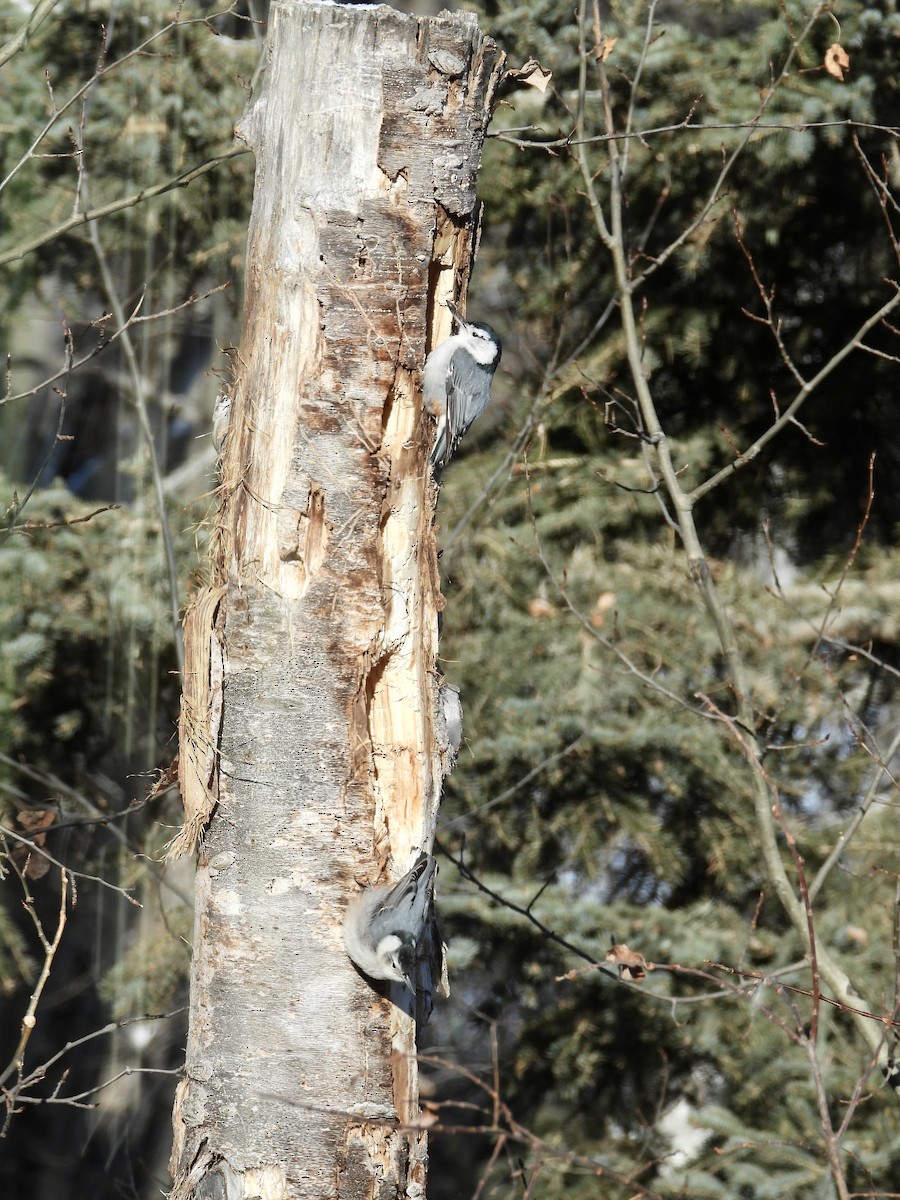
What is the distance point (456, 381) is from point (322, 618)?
0.44m

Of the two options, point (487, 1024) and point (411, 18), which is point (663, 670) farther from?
point (411, 18)

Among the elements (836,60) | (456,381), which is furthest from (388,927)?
(836,60)

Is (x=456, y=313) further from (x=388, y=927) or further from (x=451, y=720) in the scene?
(x=388, y=927)

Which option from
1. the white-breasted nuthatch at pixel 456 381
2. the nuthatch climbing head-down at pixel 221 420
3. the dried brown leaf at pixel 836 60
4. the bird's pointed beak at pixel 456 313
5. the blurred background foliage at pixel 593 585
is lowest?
the blurred background foliage at pixel 593 585

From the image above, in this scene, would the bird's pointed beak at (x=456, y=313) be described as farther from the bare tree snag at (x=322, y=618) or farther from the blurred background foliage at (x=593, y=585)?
the blurred background foliage at (x=593, y=585)

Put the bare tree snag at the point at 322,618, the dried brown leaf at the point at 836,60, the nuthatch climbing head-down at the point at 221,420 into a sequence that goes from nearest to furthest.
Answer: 1. the bare tree snag at the point at 322,618
2. the nuthatch climbing head-down at the point at 221,420
3. the dried brown leaf at the point at 836,60

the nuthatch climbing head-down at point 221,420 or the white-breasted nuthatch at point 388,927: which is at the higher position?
the nuthatch climbing head-down at point 221,420

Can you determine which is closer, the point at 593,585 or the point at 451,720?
the point at 451,720

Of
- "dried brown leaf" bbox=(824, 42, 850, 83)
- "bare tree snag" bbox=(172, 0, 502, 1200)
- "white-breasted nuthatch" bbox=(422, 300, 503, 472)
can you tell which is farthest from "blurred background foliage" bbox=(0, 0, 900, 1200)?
"bare tree snag" bbox=(172, 0, 502, 1200)

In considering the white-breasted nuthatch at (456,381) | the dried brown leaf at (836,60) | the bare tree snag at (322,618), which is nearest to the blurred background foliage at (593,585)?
the dried brown leaf at (836,60)

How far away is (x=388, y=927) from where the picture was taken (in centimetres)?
156

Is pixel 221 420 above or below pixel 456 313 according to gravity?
below

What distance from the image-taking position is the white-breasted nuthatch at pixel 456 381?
1668mm

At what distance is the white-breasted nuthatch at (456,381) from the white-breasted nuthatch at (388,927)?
0.68 metres
